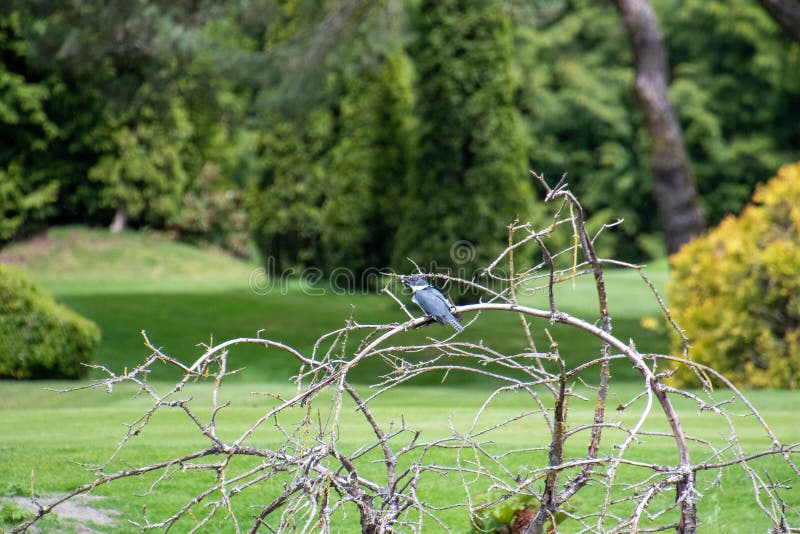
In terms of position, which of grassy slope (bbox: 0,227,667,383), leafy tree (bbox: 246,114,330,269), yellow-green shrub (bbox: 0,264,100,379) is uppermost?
leafy tree (bbox: 246,114,330,269)

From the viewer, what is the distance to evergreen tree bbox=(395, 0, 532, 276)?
579 inches

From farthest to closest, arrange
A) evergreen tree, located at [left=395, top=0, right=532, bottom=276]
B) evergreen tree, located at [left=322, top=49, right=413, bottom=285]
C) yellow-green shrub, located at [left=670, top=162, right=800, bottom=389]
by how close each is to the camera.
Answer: evergreen tree, located at [left=322, top=49, right=413, bottom=285], evergreen tree, located at [left=395, top=0, right=532, bottom=276], yellow-green shrub, located at [left=670, top=162, right=800, bottom=389]

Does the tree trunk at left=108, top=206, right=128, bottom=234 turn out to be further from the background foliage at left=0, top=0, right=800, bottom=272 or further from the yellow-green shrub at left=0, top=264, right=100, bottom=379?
the yellow-green shrub at left=0, top=264, right=100, bottom=379

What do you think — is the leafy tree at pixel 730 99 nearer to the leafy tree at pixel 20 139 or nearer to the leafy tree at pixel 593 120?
the leafy tree at pixel 593 120

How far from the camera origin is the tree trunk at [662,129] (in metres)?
13.9

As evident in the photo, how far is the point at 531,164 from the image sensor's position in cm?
3038

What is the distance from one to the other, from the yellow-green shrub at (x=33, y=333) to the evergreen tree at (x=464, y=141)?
20.3 feet

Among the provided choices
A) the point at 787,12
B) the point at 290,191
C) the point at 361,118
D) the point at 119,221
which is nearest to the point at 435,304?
the point at 787,12

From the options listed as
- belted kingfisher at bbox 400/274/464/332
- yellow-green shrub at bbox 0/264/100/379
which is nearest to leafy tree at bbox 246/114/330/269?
yellow-green shrub at bbox 0/264/100/379

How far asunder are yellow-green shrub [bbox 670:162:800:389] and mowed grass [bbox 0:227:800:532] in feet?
2.69

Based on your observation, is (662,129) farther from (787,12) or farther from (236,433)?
(236,433)

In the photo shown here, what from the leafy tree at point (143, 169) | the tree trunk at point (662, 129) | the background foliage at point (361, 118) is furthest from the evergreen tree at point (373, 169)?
the leafy tree at point (143, 169)

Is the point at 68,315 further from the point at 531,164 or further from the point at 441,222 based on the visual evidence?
the point at 531,164

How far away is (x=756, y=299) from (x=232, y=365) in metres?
5.92
